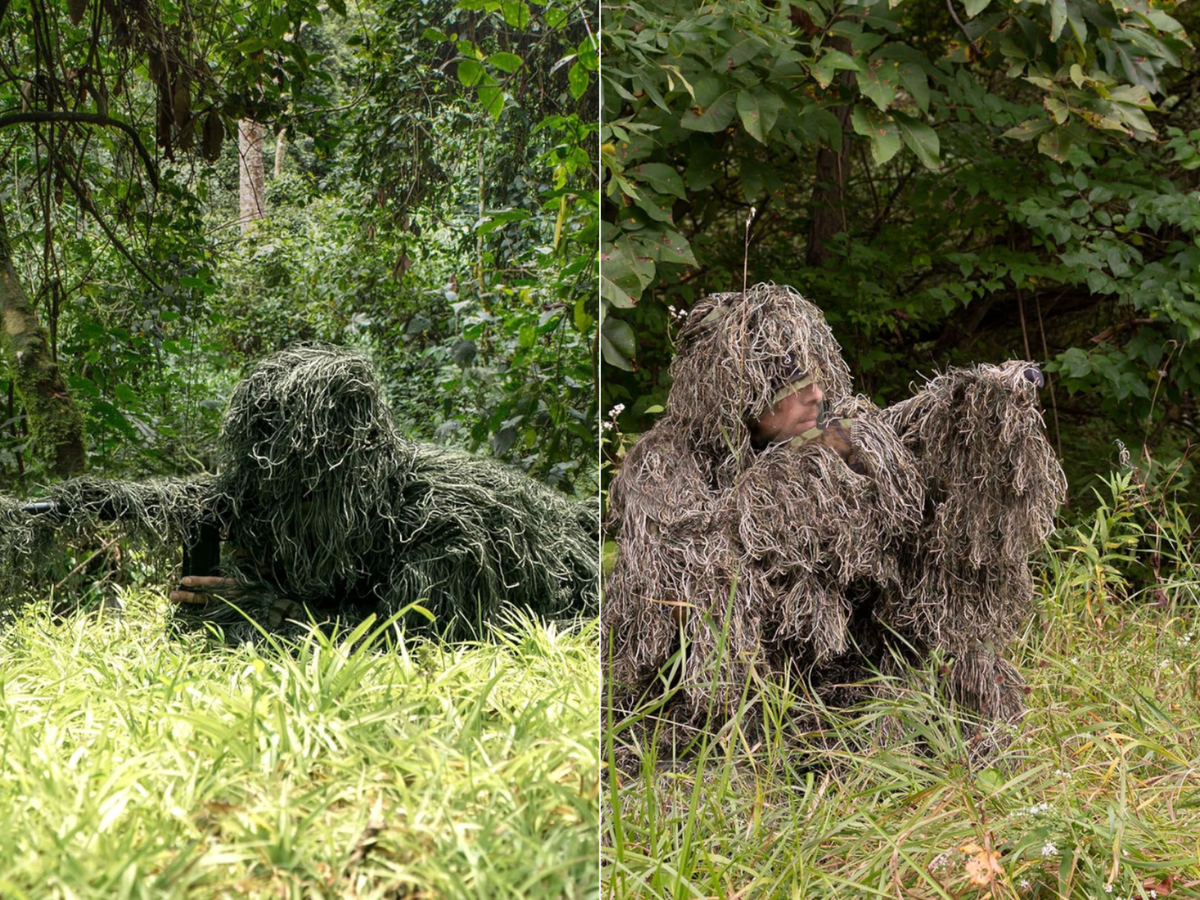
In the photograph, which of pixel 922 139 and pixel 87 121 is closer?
pixel 87 121

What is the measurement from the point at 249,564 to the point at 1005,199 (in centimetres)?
274

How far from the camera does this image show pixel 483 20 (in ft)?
2.94

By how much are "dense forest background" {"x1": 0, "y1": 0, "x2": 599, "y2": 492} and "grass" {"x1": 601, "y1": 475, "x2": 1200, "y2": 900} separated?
1.86ft

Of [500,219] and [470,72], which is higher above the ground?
[470,72]

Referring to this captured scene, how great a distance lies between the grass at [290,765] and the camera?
2.01ft

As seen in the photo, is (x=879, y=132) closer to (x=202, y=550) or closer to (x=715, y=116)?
(x=715, y=116)

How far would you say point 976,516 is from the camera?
5.34ft

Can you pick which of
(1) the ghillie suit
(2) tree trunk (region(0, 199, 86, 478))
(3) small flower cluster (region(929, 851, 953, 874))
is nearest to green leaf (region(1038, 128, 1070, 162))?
Result: (3) small flower cluster (region(929, 851, 953, 874))

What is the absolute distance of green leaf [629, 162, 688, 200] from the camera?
1914 millimetres

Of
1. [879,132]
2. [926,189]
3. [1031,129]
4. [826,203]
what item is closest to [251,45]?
[879,132]

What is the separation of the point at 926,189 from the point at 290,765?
2.91m

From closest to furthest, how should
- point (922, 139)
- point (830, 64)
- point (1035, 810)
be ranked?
point (1035, 810) → point (830, 64) → point (922, 139)

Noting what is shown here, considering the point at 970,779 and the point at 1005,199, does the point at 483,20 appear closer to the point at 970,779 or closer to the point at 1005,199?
the point at 970,779

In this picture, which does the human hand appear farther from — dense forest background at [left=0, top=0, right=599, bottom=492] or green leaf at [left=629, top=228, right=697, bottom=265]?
green leaf at [left=629, top=228, right=697, bottom=265]
